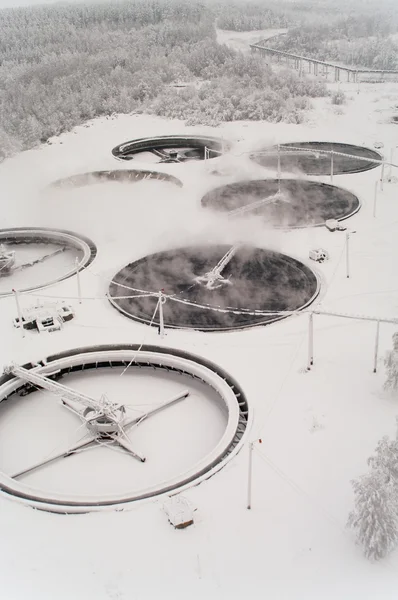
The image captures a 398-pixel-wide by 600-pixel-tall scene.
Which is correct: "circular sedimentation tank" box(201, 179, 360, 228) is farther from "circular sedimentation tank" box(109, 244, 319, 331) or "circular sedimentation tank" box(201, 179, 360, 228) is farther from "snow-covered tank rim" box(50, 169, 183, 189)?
"circular sedimentation tank" box(109, 244, 319, 331)

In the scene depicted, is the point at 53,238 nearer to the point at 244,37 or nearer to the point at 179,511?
the point at 179,511

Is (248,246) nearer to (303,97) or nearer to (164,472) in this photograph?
(164,472)

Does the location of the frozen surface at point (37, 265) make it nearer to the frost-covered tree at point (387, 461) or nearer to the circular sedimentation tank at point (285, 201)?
the circular sedimentation tank at point (285, 201)

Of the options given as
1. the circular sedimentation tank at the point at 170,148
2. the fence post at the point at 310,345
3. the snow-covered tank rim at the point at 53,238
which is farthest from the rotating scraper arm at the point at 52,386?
the circular sedimentation tank at the point at 170,148

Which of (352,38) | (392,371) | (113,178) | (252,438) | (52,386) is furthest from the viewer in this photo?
(352,38)

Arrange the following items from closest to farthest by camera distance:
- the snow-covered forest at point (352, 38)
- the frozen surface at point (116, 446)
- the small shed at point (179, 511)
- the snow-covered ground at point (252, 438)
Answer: the snow-covered ground at point (252, 438) → the small shed at point (179, 511) → the frozen surface at point (116, 446) → the snow-covered forest at point (352, 38)

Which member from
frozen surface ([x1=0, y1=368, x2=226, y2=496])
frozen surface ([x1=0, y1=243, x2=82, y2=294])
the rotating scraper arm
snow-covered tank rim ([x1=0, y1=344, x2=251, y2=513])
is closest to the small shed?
snow-covered tank rim ([x1=0, y1=344, x2=251, y2=513])

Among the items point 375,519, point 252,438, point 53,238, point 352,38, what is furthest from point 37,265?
point 352,38
